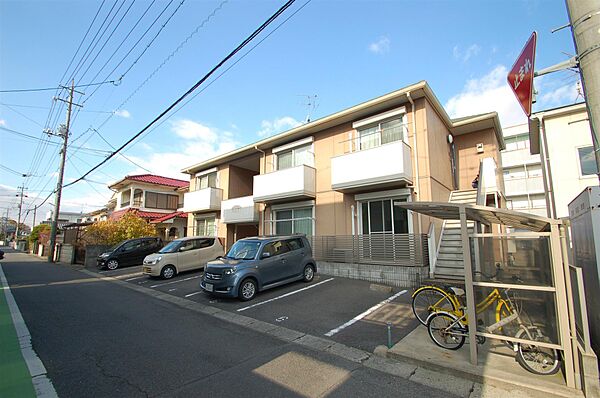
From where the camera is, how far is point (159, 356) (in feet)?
14.9

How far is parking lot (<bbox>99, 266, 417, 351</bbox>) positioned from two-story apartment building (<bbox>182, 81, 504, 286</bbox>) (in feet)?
5.96

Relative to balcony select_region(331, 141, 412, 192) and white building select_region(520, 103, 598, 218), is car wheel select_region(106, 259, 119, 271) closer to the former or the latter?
balcony select_region(331, 141, 412, 192)

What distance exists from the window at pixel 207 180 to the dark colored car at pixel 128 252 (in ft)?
15.5

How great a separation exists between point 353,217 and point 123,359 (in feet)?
29.3

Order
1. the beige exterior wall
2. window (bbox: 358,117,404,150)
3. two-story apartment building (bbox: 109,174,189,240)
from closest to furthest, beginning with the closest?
window (bbox: 358,117,404,150)
the beige exterior wall
two-story apartment building (bbox: 109,174,189,240)

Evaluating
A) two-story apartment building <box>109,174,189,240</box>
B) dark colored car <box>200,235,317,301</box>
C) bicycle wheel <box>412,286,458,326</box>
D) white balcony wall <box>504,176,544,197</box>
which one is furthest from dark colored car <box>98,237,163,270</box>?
white balcony wall <box>504,176,544,197</box>

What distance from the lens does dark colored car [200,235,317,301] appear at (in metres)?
8.00

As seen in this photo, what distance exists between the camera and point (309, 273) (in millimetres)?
9984

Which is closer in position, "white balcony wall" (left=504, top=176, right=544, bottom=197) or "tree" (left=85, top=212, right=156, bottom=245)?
"tree" (left=85, top=212, right=156, bottom=245)

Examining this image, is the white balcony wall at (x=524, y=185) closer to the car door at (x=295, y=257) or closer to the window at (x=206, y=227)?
the car door at (x=295, y=257)

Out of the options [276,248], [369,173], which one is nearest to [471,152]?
[369,173]

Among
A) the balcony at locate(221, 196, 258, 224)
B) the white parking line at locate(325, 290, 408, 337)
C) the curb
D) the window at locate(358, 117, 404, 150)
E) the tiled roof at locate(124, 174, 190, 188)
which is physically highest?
the tiled roof at locate(124, 174, 190, 188)

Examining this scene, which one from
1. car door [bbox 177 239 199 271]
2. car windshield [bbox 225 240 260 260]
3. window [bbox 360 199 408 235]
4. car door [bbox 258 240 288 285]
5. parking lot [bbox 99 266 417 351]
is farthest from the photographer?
car door [bbox 177 239 199 271]

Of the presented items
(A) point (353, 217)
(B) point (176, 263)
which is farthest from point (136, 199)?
(A) point (353, 217)
